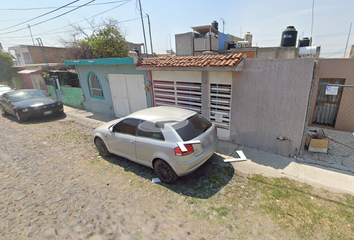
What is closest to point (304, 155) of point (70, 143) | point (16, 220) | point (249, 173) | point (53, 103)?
point (249, 173)

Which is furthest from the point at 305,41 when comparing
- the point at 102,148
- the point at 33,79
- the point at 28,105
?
the point at 33,79

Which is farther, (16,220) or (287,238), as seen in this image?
(16,220)

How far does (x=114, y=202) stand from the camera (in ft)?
11.9

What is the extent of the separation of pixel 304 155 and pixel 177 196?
3876 mm

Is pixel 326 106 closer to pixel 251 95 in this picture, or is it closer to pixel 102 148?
pixel 251 95

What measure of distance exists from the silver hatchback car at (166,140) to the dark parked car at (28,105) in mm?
7172

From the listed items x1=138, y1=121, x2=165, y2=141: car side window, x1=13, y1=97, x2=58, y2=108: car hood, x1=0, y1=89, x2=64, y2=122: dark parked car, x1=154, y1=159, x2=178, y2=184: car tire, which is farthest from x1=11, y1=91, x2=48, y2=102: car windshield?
x1=154, y1=159, x2=178, y2=184: car tire

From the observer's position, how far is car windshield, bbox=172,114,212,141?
12.8 feet

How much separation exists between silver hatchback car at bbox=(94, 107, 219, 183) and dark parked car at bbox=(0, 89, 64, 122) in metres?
7.17

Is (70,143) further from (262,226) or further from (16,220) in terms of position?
(262,226)

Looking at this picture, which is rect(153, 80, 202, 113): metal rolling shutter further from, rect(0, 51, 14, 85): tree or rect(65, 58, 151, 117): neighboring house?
rect(0, 51, 14, 85): tree

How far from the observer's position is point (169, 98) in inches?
286

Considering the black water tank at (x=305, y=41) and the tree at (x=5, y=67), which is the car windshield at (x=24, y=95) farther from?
the black water tank at (x=305, y=41)

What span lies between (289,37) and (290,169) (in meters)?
9.42
